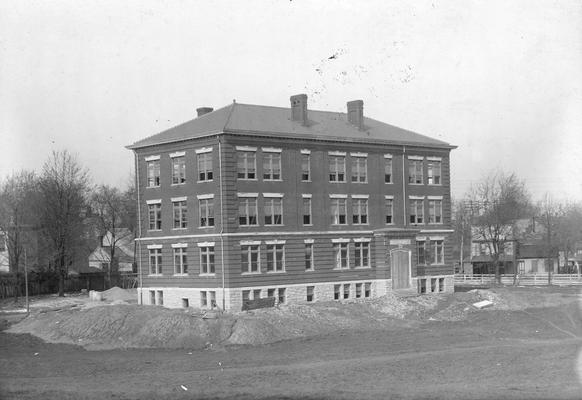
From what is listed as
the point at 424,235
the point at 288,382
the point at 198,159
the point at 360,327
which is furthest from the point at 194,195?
the point at 288,382

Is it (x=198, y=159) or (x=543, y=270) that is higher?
(x=198, y=159)

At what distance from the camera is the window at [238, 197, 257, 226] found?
49375 mm

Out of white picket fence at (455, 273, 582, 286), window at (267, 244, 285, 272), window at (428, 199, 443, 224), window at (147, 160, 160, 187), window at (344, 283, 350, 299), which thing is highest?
window at (147, 160, 160, 187)

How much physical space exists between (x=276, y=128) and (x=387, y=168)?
1015cm

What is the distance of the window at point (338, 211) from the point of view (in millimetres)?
54438

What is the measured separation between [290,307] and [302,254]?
7086mm

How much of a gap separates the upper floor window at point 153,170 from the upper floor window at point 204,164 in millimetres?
3894

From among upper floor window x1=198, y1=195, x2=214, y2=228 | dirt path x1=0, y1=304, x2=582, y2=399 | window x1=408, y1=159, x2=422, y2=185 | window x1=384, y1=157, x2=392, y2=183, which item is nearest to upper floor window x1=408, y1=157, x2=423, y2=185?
window x1=408, y1=159, x2=422, y2=185

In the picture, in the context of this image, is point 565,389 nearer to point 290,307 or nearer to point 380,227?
point 290,307

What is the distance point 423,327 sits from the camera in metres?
44.5

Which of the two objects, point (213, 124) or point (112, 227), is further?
point (112, 227)

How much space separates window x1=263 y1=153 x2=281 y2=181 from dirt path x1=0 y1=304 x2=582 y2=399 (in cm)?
1301

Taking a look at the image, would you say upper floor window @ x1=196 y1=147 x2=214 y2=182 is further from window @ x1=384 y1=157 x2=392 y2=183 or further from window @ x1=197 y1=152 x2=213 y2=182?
window @ x1=384 y1=157 x2=392 y2=183

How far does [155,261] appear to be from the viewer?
2084 inches
